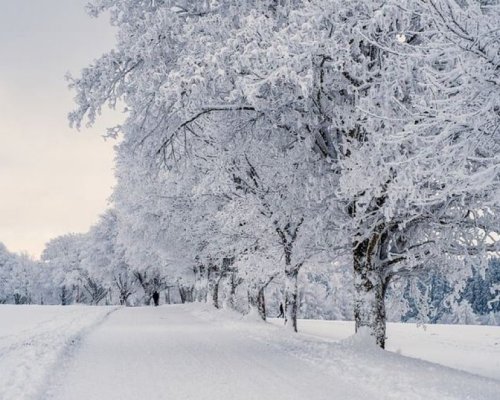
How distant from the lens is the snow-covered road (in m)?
7.23

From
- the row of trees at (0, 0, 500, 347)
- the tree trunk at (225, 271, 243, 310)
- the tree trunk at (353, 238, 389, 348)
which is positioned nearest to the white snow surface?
the row of trees at (0, 0, 500, 347)

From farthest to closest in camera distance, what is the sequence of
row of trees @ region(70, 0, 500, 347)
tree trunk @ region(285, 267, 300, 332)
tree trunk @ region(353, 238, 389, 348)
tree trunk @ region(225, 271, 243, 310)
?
tree trunk @ region(225, 271, 243, 310)
tree trunk @ region(285, 267, 300, 332)
tree trunk @ region(353, 238, 389, 348)
row of trees @ region(70, 0, 500, 347)

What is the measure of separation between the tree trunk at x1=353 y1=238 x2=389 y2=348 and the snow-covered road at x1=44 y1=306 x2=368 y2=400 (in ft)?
6.97

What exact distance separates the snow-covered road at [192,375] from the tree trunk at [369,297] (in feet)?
6.97

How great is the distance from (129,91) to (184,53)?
6.88ft

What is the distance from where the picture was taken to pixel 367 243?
485 inches

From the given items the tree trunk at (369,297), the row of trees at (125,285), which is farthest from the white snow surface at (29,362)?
the row of trees at (125,285)

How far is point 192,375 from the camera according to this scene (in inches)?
344

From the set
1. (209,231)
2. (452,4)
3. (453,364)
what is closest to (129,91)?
(452,4)

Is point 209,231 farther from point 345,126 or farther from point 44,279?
point 44,279

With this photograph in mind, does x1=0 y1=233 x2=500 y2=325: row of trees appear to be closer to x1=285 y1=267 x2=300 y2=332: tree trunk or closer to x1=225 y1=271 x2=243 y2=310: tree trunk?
x1=225 y1=271 x2=243 y2=310: tree trunk

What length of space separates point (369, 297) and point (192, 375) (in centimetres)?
502

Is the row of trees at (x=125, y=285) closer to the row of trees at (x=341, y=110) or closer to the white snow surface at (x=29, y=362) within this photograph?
the row of trees at (x=341, y=110)

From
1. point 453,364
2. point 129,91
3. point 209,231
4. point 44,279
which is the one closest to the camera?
point 129,91
